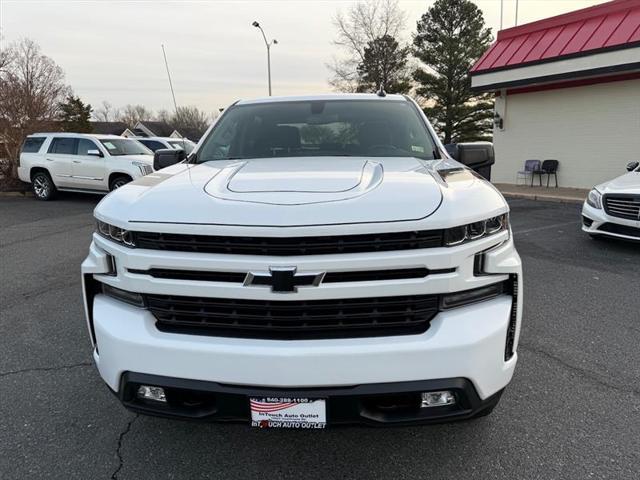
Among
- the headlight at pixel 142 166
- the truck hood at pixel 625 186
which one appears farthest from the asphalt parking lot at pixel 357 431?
the headlight at pixel 142 166

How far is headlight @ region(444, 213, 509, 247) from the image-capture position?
1.84 m

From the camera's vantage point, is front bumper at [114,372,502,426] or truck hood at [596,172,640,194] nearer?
front bumper at [114,372,502,426]

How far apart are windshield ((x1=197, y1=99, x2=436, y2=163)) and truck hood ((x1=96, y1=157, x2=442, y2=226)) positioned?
25.1 inches

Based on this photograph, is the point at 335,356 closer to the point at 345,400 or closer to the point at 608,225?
the point at 345,400

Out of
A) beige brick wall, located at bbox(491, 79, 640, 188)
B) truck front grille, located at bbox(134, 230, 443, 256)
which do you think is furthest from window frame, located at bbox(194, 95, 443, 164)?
beige brick wall, located at bbox(491, 79, 640, 188)

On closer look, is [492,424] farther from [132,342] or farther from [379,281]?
[132,342]

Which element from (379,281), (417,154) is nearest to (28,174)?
(417,154)

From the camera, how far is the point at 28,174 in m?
13.3

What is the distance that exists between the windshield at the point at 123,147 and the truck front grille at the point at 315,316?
11.7m

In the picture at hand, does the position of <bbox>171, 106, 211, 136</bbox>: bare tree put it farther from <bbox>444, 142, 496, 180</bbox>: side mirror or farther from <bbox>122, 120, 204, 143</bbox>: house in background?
<bbox>444, 142, 496, 180</bbox>: side mirror

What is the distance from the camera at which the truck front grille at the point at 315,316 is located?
1.84 metres

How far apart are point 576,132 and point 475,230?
46.9ft

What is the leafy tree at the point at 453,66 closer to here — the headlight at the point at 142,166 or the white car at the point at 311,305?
the headlight at the point at 142,166

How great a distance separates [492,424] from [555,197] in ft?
37.1
